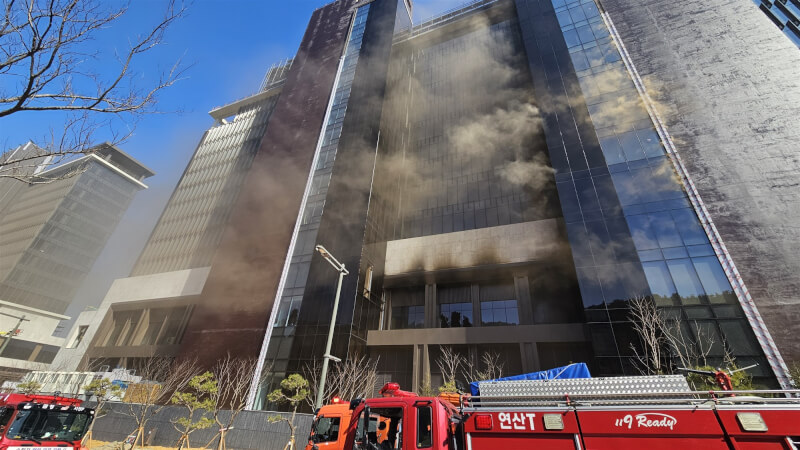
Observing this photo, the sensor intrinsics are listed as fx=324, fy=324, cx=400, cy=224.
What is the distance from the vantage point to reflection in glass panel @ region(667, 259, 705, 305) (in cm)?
1761

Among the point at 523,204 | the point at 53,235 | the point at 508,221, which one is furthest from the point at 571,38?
the point at 53,235

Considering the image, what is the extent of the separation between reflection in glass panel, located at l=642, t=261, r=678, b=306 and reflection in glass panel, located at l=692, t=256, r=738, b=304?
4.82 ft

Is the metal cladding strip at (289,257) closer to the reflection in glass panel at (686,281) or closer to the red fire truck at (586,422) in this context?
the red fire truck at (586,422)

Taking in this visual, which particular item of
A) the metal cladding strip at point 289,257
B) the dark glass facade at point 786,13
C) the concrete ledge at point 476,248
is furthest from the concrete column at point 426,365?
the dark glass facade at point 786,13

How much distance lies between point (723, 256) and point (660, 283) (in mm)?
3511

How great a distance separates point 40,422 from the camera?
30.1 ft

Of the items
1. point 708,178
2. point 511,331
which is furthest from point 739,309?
point 511,331

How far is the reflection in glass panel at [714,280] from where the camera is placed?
17.1m

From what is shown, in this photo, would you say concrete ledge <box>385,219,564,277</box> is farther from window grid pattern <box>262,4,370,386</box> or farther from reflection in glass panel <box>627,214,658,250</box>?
window grid pattern <box>262,4,370,386</box>

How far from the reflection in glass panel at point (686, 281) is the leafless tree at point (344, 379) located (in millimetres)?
19475

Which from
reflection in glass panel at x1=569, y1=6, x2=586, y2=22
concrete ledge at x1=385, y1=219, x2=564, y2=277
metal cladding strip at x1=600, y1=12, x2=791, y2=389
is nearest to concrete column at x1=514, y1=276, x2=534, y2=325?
concrete ledge at x1=385, y1=219, x2=564, y2=277

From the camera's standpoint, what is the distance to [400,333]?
27969mm


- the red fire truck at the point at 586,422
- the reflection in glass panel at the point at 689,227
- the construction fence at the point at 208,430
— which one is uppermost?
the reflection in glass panel at the point at 689,227

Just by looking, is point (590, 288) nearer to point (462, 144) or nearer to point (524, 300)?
point (524, 300)
